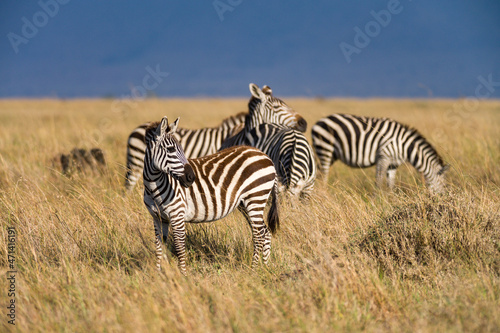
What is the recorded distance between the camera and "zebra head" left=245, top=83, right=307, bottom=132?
8.50m

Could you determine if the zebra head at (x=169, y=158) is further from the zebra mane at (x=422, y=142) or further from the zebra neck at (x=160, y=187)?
the zebra mane at (x=422, y=142)

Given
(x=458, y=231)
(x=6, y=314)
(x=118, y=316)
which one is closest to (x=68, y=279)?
(x=6, y=314)

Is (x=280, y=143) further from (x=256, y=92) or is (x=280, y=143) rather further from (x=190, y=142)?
(x=190, y=142)

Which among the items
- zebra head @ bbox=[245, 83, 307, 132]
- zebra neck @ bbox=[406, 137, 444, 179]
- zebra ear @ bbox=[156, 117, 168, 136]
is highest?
zebra head @ bbox=[245, 83, 307, 132]

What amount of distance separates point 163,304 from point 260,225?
159 cm

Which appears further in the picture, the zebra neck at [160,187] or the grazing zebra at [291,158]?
the grazing zebra at [291,158]

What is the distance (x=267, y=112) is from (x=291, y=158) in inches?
78.2

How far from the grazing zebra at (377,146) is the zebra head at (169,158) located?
5.02 metres

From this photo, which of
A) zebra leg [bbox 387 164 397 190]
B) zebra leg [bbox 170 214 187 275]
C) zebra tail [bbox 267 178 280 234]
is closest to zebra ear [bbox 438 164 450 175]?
zebra leg [bbox 387 164 397 190]

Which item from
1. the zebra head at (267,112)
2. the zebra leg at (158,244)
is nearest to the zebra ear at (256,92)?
the zebra head at (267,112)

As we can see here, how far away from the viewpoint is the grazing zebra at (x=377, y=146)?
855 cm

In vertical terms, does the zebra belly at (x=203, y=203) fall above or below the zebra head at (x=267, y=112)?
below

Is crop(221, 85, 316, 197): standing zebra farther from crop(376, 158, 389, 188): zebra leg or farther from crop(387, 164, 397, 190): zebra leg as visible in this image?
crop(387, 164, 397, 190): zebra leg

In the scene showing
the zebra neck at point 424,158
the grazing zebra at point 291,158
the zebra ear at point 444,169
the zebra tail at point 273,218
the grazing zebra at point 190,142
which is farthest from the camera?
the grazing zebra at point 190,142
